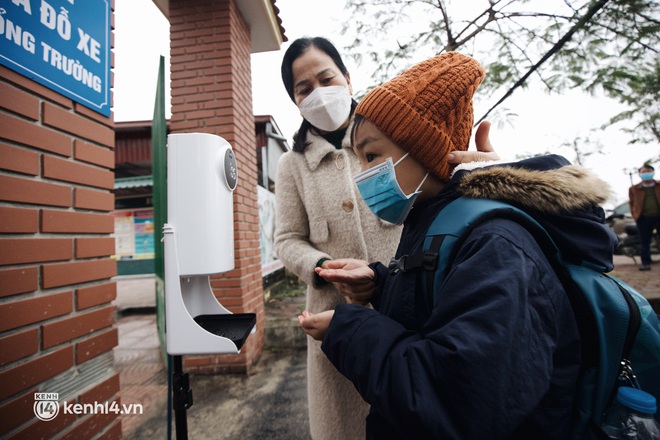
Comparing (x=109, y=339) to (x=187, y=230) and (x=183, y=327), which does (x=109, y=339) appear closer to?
(x=183, y=327)

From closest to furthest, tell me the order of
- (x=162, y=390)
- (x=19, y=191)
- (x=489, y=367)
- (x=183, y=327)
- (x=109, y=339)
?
(x=489, y=367) → (x=183, y=327) → (x=19, y=191) → (x=109, y=339) → (x=162, y=390)

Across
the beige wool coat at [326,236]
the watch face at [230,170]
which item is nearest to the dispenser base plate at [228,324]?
the beige wool coat at [326,236]

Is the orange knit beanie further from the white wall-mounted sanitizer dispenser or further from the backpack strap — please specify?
the white wall-mounted sanitizer dispenser

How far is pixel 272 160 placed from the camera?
8469 mm

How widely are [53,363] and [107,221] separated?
61cm

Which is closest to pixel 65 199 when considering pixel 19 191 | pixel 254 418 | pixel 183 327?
pixel 19 191

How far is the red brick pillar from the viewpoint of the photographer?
120 inches

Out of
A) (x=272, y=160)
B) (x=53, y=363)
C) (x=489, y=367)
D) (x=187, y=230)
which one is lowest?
(x=53, y=363)

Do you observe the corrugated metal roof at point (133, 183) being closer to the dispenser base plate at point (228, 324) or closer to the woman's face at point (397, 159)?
A: the dispenser base plate at point (228, 324)

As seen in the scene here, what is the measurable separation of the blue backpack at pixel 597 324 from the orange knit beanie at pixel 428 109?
0.92 feet

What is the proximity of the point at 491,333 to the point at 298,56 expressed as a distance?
151cm

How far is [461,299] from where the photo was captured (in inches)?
25.5

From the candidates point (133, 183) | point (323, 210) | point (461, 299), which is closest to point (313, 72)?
point (323, 210)

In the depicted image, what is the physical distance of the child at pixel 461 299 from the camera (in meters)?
0.60
